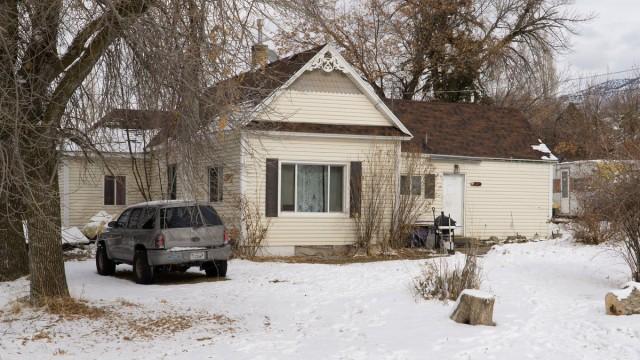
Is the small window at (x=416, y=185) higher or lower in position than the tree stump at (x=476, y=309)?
higher

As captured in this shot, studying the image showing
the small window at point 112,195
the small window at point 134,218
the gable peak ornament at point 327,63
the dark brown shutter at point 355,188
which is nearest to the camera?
the small window at point 134,218

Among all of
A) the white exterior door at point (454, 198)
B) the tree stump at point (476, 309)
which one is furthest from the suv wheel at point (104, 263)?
the white exterior door at point (454, 198)

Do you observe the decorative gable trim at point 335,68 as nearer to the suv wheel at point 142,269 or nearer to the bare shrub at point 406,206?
the bare shrub at point 406,206

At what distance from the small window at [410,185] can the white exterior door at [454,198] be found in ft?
6.16

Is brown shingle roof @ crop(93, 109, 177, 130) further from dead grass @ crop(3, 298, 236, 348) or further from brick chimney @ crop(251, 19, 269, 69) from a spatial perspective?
dead grass @ crop(3, 298, 236, 348)

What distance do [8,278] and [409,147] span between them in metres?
11.5

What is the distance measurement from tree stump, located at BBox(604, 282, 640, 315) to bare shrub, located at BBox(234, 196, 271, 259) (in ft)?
33.1

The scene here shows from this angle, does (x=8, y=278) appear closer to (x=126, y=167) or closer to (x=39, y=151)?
(x=39, y=151)

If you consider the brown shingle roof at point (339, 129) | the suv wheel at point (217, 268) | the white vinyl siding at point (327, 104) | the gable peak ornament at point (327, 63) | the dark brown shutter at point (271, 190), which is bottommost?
the suv wheel at point (217, 268)

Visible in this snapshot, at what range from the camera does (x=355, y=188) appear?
1933cm

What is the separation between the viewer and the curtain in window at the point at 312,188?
19.3 meters

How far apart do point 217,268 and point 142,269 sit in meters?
1.52

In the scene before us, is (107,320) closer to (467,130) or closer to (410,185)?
(410,185)

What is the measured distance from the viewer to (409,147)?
2122cm
